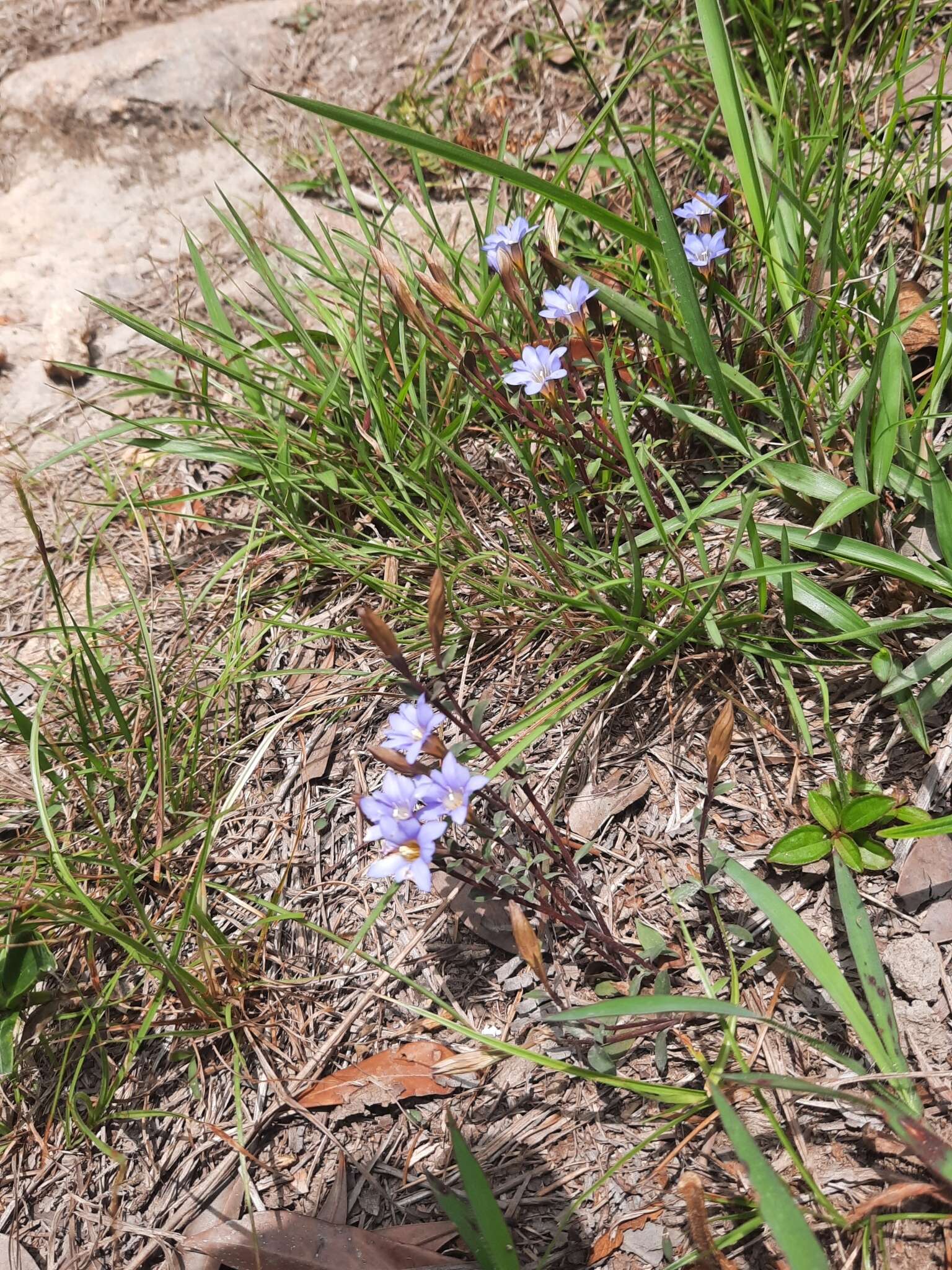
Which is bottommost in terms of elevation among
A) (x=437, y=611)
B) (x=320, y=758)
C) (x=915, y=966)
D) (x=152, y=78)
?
(x=915, y=966)

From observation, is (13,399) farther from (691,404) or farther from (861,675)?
(861,675)

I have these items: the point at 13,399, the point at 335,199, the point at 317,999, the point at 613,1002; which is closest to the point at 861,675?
the point at 613,1002

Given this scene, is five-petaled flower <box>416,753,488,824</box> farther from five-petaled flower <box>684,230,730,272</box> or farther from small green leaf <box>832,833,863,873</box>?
five-petaled flower <box>684,230,730,272</box>

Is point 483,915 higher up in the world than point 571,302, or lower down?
lower down

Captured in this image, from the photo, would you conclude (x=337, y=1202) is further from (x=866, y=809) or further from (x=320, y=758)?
(x=866, y=809)

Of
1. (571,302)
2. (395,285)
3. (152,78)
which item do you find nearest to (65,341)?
(152,78)

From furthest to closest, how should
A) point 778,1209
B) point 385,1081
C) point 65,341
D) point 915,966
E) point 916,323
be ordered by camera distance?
point 65,341 < point 916,323 < point 385,1081 < point 915,966 < point 778,1209

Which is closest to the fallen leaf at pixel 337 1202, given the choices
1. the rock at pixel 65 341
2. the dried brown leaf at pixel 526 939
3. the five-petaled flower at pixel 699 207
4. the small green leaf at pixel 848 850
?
the dried brown leaf at pixel 526 939
